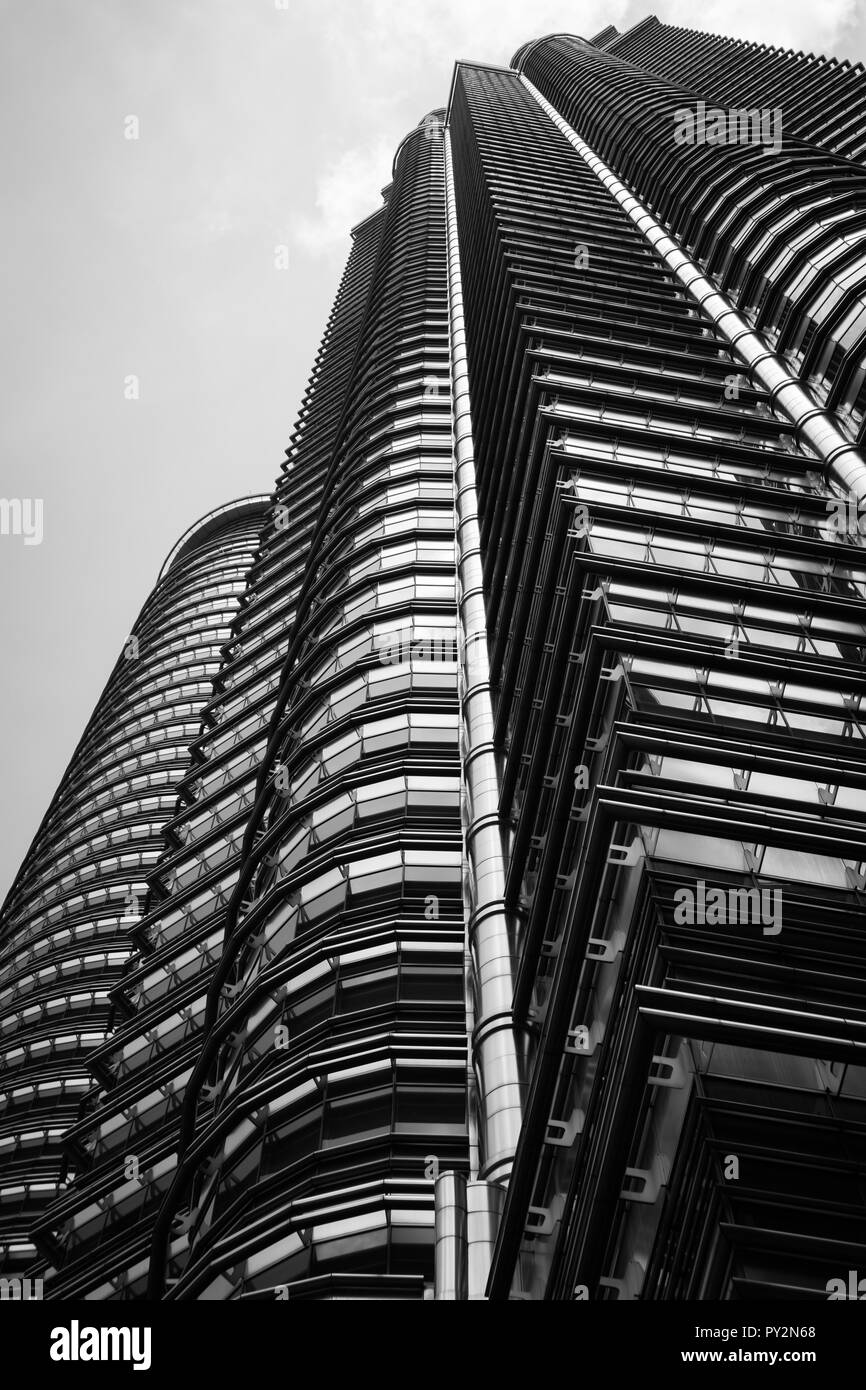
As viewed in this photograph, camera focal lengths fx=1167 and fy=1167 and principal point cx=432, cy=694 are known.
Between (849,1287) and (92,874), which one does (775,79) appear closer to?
(92,874)

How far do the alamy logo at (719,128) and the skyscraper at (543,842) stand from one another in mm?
11472

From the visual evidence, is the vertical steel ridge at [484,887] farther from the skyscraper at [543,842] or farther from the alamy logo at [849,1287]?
the alamy logo at [849,1287]

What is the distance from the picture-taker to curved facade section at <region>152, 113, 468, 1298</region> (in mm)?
20922

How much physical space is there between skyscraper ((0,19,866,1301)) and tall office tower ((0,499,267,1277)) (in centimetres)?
97

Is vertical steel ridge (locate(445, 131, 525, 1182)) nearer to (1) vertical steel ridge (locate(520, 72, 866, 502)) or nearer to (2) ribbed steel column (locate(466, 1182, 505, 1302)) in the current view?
(2) ribbed steel column (locate(466, 1182, 505, 1302))

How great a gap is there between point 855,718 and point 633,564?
508 centimetres

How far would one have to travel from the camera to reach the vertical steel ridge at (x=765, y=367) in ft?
107

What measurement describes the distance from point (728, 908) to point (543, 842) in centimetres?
882

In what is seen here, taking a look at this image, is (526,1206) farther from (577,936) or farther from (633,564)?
(633,564)

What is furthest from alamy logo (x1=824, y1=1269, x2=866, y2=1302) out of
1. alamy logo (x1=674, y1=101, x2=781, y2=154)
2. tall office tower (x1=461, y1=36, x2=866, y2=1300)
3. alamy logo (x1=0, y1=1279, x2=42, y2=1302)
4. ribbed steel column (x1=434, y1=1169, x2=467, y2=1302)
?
alamy logo (x1=674, y1=101, x2=781, y2=154)

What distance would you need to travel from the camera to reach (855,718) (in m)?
19.8

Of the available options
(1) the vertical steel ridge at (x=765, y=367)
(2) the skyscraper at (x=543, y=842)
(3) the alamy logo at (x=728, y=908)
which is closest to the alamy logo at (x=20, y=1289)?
(2) the skyscraper at (x=543, y=842)
